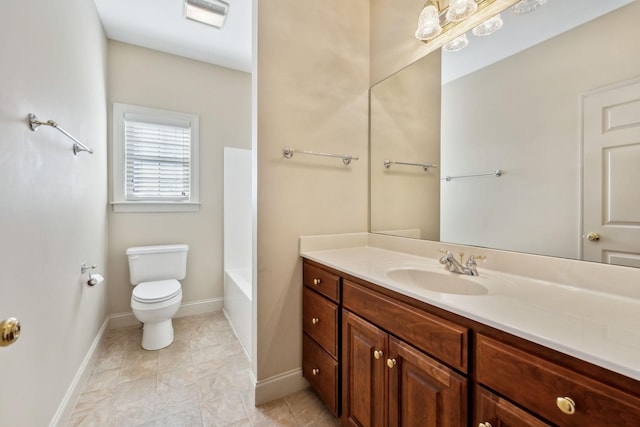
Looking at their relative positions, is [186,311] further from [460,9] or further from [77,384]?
[460,9]

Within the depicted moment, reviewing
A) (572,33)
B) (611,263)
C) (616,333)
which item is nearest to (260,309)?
(616,333)

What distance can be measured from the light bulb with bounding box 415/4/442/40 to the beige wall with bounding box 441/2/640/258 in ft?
0.95

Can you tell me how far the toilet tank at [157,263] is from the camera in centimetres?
236

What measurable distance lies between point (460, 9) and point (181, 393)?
8.62 feet

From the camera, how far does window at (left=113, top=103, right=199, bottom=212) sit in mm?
2463

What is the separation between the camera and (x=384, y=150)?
1.84 m

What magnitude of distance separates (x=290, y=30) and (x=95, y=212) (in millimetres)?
1937

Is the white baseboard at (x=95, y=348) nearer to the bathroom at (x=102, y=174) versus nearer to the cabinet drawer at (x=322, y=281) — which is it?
the bathroom at (x=102, y=174)

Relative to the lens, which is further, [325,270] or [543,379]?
[325,270]

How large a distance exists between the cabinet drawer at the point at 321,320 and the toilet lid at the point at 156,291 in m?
1.19

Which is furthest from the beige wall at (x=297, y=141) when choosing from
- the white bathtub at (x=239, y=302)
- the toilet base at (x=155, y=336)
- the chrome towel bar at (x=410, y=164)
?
the toilet base at (x=155, y=336)

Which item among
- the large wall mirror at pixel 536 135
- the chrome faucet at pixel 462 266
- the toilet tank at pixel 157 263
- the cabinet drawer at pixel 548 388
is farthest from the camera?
the toilet tank at pixel 157 263

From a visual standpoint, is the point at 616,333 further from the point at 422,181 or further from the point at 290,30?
the point at 290,30

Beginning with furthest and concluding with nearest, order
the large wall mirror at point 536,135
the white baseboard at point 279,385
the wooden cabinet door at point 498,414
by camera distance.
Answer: the white baseboard at point 279,385 < the large wall mirror at point 536,135 < the wooden cabinet door at point 498,414
